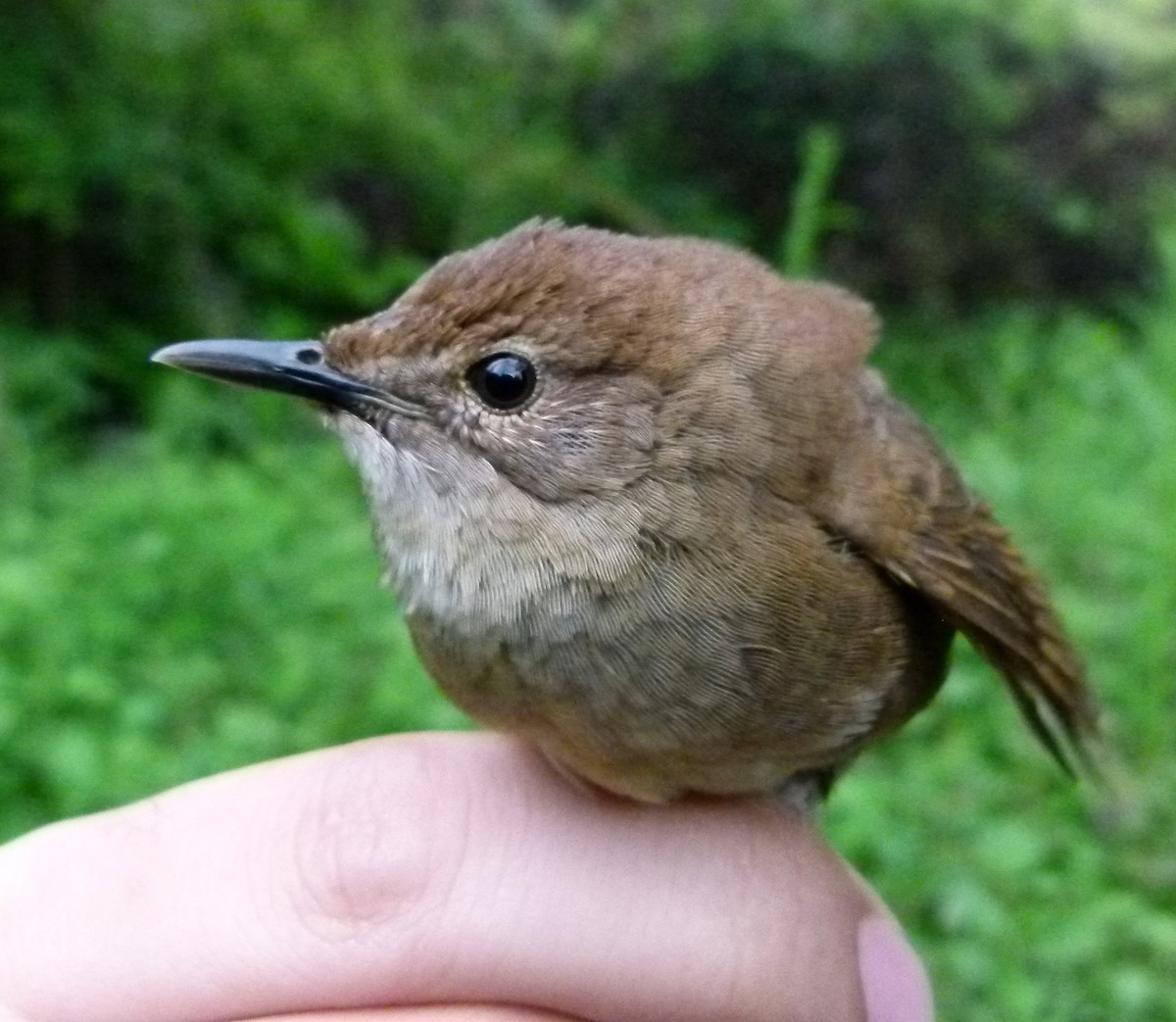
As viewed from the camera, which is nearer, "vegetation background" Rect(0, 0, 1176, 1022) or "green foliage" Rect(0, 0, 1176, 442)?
"vegetation background" Rect(0, 0, 1176, 1022)

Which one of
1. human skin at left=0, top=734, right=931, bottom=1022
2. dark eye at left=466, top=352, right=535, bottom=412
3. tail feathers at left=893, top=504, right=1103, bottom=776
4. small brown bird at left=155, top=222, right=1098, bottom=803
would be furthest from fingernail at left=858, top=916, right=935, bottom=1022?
dark eye at left=466, top=352, right=535, bottom=412

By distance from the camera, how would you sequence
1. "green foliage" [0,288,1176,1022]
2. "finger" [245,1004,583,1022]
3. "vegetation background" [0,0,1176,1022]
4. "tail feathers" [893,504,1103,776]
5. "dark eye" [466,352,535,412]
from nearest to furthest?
"finger" [245,1004,583,1022] → "dark eye" [466,352,535,412] → "tail feathers" [893,504,1103,776] → "green foliage" [0,288,1176,1022] → "vegetation background" [0,0,1176,1022]

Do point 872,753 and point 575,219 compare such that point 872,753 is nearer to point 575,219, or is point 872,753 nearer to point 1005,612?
point 1005,612

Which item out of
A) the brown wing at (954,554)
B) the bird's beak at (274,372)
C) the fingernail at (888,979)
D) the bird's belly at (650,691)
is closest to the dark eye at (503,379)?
the bird's beak at (274,372)

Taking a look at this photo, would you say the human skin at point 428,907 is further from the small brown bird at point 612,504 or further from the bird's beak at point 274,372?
the bird's beak at point 274,372

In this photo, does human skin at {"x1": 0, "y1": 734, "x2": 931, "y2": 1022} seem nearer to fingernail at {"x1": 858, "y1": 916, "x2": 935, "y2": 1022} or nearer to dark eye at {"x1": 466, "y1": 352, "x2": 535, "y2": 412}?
fingernail at {"x1": 858, "y1": 916, "x2": 935, "y2": 1022}

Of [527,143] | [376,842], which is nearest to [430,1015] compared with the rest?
[376,842]
